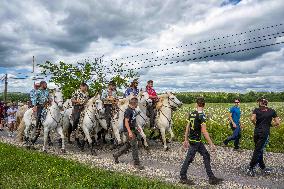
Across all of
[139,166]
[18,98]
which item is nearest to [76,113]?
[139,166]

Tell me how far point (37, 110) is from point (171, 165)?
267 inches

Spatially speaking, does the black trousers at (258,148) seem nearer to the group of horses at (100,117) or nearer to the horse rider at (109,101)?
the group of horses at (100,117)

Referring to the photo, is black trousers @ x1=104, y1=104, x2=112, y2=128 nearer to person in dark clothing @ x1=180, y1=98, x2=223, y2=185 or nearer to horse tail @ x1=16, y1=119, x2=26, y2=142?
horse tail @ x1=16, y1=119, x2=26, y2=142

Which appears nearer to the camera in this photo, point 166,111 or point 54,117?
point 54,117

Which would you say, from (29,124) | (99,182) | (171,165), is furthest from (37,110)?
(99,182)

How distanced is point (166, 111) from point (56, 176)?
7.54 meters

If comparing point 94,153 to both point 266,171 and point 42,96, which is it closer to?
point 42,96

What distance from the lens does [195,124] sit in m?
10.6

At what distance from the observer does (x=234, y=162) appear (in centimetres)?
1425

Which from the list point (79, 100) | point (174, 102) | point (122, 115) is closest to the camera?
point (122, 115)

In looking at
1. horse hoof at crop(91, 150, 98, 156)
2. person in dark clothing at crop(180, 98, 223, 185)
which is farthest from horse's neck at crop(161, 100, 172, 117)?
person in dark clothing at crop(180, 98, 223, 185)

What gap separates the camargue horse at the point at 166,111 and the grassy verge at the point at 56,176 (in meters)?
5.53

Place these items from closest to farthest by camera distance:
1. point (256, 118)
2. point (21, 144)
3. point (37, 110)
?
point (256, 118), point (37, 110), point (21, 144)

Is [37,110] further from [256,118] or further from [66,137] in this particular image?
[256,118]
